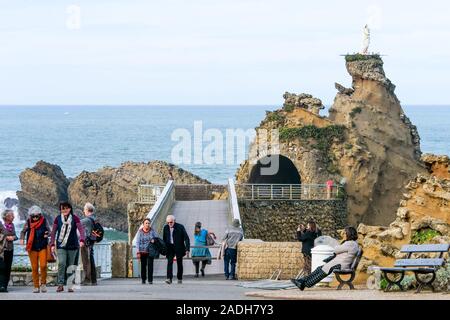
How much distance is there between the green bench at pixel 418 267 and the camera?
2291 centimetres

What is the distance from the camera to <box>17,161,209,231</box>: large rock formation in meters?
89.8

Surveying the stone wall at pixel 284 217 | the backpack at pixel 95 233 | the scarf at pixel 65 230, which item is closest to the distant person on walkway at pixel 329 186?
the stone wall at pixel 284 217

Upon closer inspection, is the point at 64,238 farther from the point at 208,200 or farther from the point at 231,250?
the point at 208,200

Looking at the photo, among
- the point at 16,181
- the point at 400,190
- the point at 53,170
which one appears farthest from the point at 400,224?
the point at 16,181

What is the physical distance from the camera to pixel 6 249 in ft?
84.3

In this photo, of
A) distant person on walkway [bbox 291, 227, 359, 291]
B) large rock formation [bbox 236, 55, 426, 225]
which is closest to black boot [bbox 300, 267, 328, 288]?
distant person on walkway [bbox 291, 227, 359, 291]

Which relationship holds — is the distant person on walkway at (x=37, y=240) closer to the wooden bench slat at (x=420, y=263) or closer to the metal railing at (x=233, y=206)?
the wooden bench slat at (x=420, y=263)

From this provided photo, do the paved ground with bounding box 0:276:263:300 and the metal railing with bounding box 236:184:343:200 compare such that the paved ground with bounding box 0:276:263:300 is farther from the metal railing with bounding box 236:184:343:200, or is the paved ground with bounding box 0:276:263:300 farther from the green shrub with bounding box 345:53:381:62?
the green shrub with bounding box 345:53:381:62

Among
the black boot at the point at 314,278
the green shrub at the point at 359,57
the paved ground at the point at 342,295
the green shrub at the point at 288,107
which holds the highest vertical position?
the green shrub at the point at 359,57

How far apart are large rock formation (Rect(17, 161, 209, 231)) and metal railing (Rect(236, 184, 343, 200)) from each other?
2238 cm

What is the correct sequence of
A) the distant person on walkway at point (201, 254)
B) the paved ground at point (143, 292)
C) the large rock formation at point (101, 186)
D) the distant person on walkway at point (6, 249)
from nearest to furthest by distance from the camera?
the paved ground at point (143, 292)
the distant person on walkway at point (6, 249)
the distant person on walkway at point (201, 254)
the large rock formation at point (101, 186)

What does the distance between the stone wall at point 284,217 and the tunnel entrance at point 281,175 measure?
267 inches

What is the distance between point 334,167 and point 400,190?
3.74 m

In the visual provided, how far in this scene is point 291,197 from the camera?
63344mm
